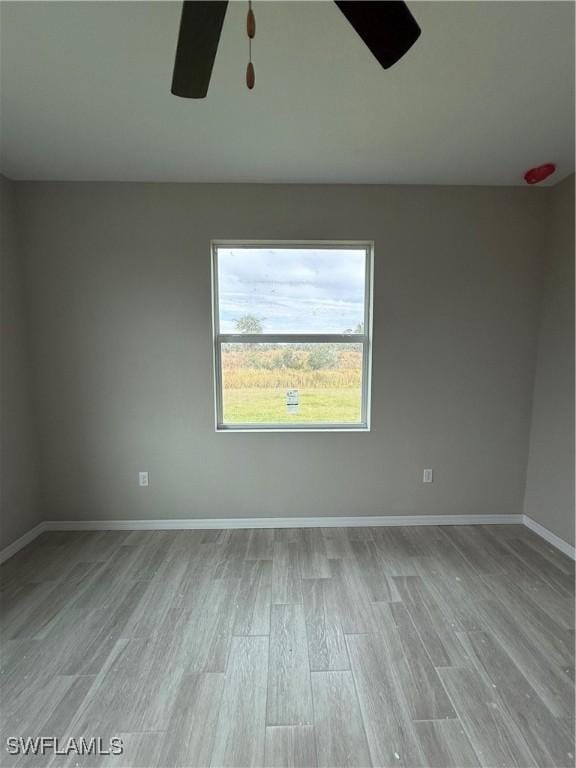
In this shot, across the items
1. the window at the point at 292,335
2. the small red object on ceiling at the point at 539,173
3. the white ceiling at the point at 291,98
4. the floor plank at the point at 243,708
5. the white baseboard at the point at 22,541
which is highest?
the white ceiling at the point at 291,98

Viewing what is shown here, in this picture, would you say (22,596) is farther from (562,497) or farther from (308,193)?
(562,497)

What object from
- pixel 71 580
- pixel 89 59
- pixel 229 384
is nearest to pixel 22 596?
pixel 71 580

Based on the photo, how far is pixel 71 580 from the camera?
1962 mm

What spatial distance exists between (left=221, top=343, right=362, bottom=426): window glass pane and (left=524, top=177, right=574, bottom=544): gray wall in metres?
1.38

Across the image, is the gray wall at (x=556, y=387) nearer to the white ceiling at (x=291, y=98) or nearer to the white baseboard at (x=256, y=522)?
the white ceiling at (x=291, y=98)

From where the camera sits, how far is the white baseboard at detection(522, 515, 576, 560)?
217 centimetres


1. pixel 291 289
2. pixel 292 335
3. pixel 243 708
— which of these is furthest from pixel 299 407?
pixel 243 708

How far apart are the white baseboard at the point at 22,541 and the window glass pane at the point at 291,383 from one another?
1.65m

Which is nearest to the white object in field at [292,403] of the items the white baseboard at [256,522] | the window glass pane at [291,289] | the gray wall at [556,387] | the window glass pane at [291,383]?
the window glass pane at [291,383]

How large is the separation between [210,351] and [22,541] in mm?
1937

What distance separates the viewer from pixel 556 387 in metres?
2.29

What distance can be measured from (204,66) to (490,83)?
1.33m

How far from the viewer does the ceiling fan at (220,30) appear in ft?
2.59
